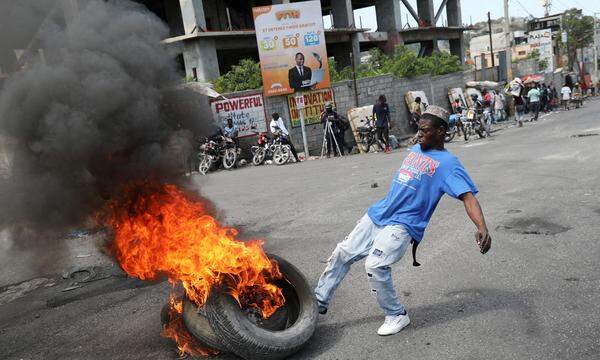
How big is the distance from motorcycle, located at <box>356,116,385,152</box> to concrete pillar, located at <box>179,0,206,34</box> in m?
8.40

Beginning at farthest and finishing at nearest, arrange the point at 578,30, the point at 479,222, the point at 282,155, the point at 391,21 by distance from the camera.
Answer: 1. the point at 578,30
2. the point at 391,21
3. the point at 282,155
4. the point at 479,222

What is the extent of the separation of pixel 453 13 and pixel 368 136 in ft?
87.7

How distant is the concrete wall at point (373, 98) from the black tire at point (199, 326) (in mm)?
14539

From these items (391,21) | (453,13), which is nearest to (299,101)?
(391,21)

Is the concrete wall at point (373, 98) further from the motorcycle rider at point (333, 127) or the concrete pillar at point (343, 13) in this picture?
the concrete pillar at point (343, 13)

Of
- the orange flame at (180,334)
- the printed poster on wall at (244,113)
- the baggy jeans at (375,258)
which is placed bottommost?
the orange flame at (180,334)

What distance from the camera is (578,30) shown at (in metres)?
55.3

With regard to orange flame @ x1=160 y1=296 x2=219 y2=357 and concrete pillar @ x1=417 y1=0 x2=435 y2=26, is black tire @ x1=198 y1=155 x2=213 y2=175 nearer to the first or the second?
orange flame @ x1=160 y1=296 x2=219 y2=357

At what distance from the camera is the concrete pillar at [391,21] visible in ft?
106

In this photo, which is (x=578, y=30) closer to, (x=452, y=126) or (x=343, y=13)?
(x=343, y=13)

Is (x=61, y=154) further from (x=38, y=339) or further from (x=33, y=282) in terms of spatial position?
(x=33, y=282)

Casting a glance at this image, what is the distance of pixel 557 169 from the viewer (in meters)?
9.59

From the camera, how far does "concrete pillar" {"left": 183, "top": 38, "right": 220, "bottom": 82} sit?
2123 cm

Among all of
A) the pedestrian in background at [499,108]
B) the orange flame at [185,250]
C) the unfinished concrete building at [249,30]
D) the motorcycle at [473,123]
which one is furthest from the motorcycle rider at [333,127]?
the orange flame at [185,250]
